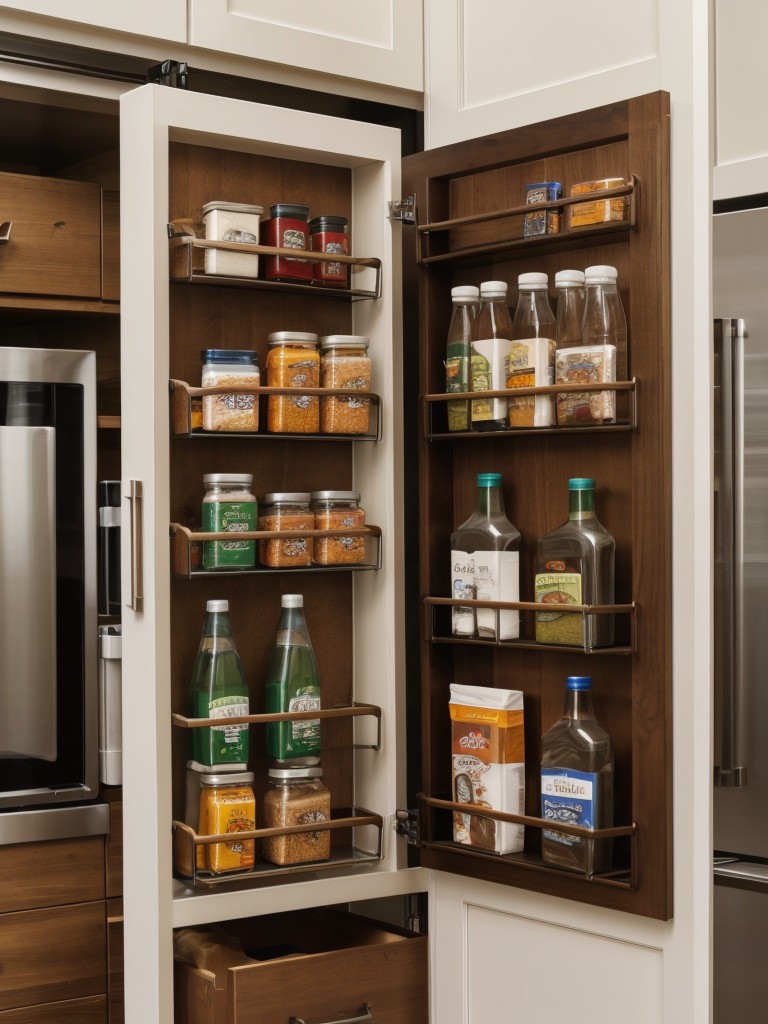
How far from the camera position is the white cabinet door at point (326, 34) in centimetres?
180

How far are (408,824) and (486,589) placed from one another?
393mm

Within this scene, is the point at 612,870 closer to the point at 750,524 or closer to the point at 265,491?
the point at 750,524

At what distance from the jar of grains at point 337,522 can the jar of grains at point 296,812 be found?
12.6 inches

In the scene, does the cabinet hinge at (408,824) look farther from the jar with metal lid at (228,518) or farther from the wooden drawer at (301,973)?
the jar with metal lid at (228,518)

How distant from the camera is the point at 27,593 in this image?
2.06 meters

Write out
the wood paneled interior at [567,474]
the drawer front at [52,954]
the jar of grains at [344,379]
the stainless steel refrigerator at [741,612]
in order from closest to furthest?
1. the wood paneled interior at [567,474]
2. the stainless steel refrigerator at [741,612]
3. the jar of grains at [344,379]
4. the drawer front at [52,954]

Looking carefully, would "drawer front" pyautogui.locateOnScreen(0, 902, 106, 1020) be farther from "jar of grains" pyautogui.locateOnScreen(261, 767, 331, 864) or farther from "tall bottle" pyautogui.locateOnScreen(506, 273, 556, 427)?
"tall bottle" pyautogui.locateOnScreen(506, 273, 556, 427)

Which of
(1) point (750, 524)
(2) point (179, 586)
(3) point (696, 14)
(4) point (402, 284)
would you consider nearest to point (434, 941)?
(2) point (179, 586)

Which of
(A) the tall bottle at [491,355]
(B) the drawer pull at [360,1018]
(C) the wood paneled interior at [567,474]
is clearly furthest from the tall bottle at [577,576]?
(B) the drawer pull at [360,1018]

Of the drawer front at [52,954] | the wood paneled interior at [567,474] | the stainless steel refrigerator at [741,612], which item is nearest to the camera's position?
the wood paneled interior at [567,474]

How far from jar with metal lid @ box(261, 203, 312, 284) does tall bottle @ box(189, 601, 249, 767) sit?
19.4 inches

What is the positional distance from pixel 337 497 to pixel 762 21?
91 cm

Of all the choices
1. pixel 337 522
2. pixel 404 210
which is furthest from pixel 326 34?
pixel 337 522

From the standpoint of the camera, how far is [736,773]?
171 centimetres
